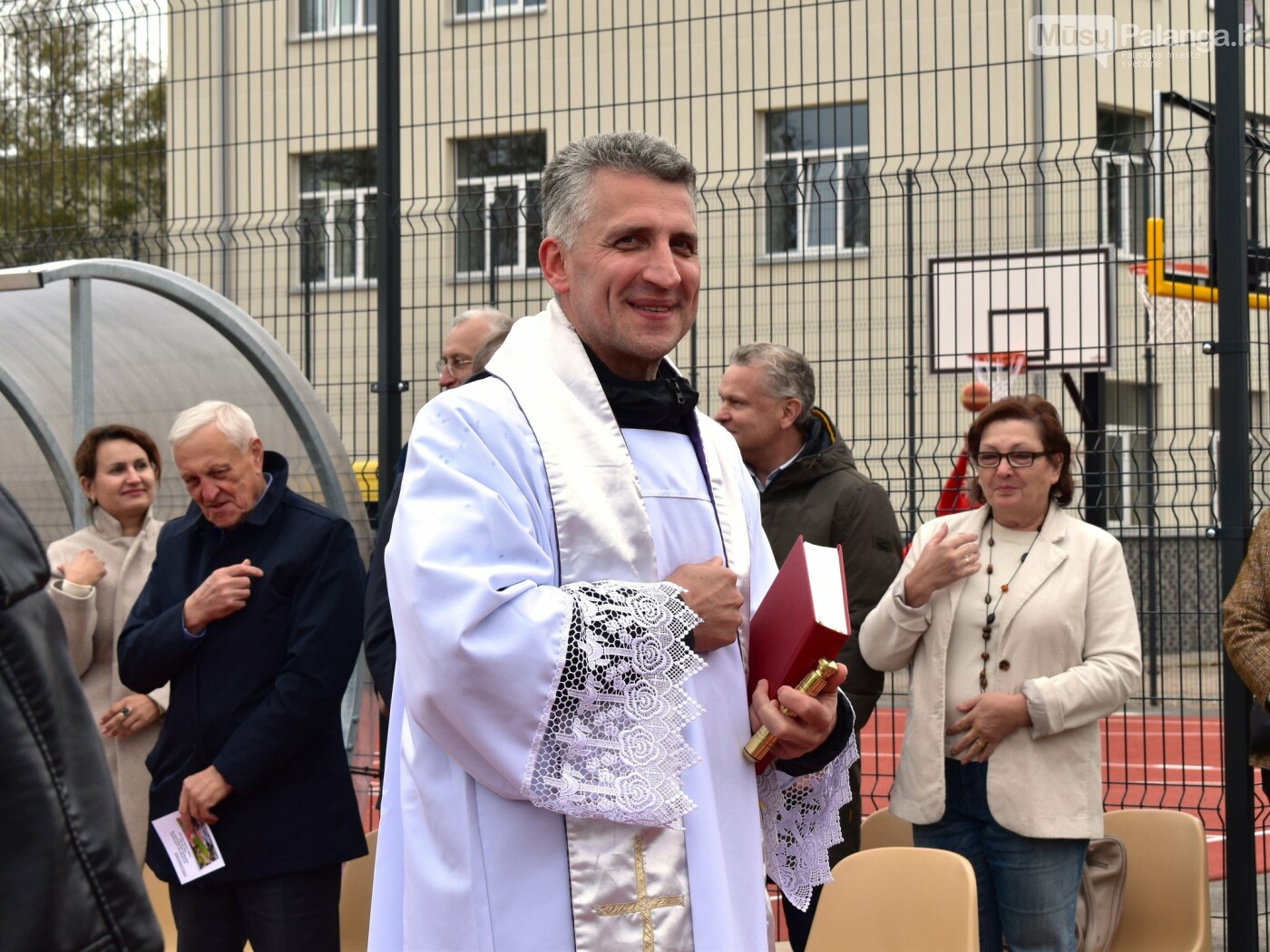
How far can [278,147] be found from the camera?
7.25 metres

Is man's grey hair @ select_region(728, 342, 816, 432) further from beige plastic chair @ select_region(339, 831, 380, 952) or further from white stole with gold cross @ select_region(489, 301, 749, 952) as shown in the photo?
white stole with gold cross @ select_region(489, 301, 749, 952)

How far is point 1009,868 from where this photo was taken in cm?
447

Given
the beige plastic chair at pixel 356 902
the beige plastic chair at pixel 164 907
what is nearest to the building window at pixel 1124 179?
the beige plastic chair at pixel 356 902

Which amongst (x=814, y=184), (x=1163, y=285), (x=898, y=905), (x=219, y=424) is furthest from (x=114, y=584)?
(x=1163, y=285)

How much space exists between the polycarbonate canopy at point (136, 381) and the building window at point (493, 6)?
167 cm

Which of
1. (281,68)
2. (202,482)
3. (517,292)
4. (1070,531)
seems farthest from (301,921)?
(281,68)

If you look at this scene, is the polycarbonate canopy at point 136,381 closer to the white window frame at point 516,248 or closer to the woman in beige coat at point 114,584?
the woman in beige coat at point 114,584

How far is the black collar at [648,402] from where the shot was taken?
2744 mm

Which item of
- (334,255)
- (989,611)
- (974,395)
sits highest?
(334,255)

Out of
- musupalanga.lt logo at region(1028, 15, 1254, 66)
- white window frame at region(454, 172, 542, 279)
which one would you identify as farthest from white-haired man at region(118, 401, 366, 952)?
musupalanga.lt logo at region(1028, 15, 1254, 66)

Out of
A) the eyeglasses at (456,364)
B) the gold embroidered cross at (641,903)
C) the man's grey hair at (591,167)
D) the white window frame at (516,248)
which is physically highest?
the white window frame at (516,248)

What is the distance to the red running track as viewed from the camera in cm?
558

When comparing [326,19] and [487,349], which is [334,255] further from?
[487,349]

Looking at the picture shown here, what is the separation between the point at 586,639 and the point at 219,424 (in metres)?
2.49
